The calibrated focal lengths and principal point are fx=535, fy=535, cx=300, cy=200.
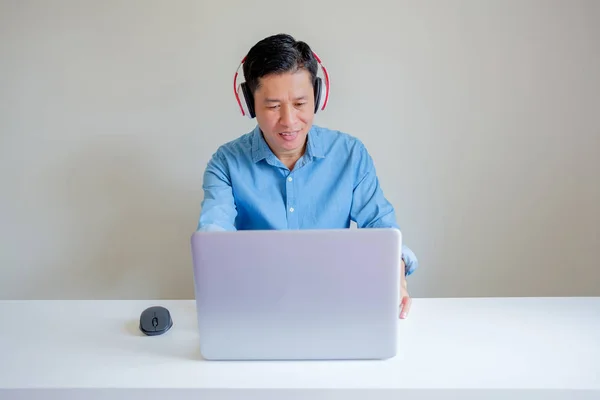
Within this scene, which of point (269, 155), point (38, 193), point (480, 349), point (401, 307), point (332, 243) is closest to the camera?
point (332, 243)

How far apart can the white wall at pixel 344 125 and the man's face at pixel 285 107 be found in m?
0.71

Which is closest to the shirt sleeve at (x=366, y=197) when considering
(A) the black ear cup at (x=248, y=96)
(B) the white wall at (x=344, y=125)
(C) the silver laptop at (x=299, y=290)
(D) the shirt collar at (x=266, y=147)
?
(D) the shirt collar at (x=266, y=147)

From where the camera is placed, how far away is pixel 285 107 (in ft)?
4.99

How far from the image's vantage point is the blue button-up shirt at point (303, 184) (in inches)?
67.8

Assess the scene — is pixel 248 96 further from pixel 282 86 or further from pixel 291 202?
pixel 291 202

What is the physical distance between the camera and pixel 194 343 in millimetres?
1174

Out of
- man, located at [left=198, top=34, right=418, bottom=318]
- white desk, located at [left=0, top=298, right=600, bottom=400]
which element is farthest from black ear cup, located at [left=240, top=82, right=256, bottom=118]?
white desk, located at [left=0, top=298, right=600, bottom=400]

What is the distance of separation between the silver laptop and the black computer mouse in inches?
7.9

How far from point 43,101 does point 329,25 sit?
1261mm

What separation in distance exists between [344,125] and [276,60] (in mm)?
824

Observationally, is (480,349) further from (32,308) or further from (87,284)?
(87,284)

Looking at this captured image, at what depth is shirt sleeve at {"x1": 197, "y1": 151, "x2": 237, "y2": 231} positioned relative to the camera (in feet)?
4.93

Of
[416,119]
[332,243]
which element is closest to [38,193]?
[416,119]

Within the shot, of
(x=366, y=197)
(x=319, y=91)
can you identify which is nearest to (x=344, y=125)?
(x=366, y=197)
